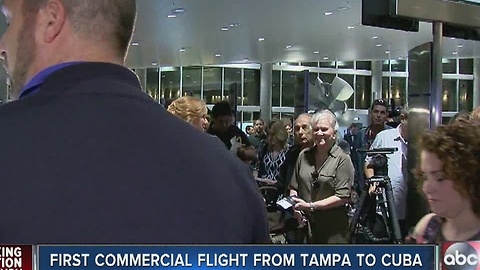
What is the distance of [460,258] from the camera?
86cm

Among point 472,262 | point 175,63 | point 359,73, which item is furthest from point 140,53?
point 472,262

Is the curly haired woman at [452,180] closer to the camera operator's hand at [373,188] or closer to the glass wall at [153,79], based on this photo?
the camera operator's hand at [373,188]

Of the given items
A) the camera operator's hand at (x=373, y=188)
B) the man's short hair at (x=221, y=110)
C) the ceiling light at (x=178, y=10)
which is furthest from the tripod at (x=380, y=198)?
the ceiling light at (x=178, y=10)

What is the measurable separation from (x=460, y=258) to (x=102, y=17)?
1.87ft

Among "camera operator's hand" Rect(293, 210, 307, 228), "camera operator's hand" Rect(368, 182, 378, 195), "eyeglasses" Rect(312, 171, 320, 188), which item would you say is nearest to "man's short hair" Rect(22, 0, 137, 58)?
"camera operator's hand" Rect(293, 210, 307, 228)

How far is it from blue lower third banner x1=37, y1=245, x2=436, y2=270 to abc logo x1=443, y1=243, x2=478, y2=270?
0.03 metres

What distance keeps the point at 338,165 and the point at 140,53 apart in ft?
38.2

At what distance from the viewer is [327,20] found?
32.4 ft

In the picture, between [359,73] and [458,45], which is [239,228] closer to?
[458,45]

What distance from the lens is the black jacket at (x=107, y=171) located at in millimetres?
565

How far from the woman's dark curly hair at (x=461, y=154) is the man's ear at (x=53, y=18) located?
0.86 metres

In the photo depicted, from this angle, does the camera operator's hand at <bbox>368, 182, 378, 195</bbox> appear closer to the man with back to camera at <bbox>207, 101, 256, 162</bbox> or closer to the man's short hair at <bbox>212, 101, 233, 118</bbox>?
the man with back to camera at <bbox>207, 101, 256, 162</bbox>

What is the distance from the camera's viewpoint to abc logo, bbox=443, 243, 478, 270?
85 centimetres

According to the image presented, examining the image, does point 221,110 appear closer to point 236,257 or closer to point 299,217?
point 299,217
